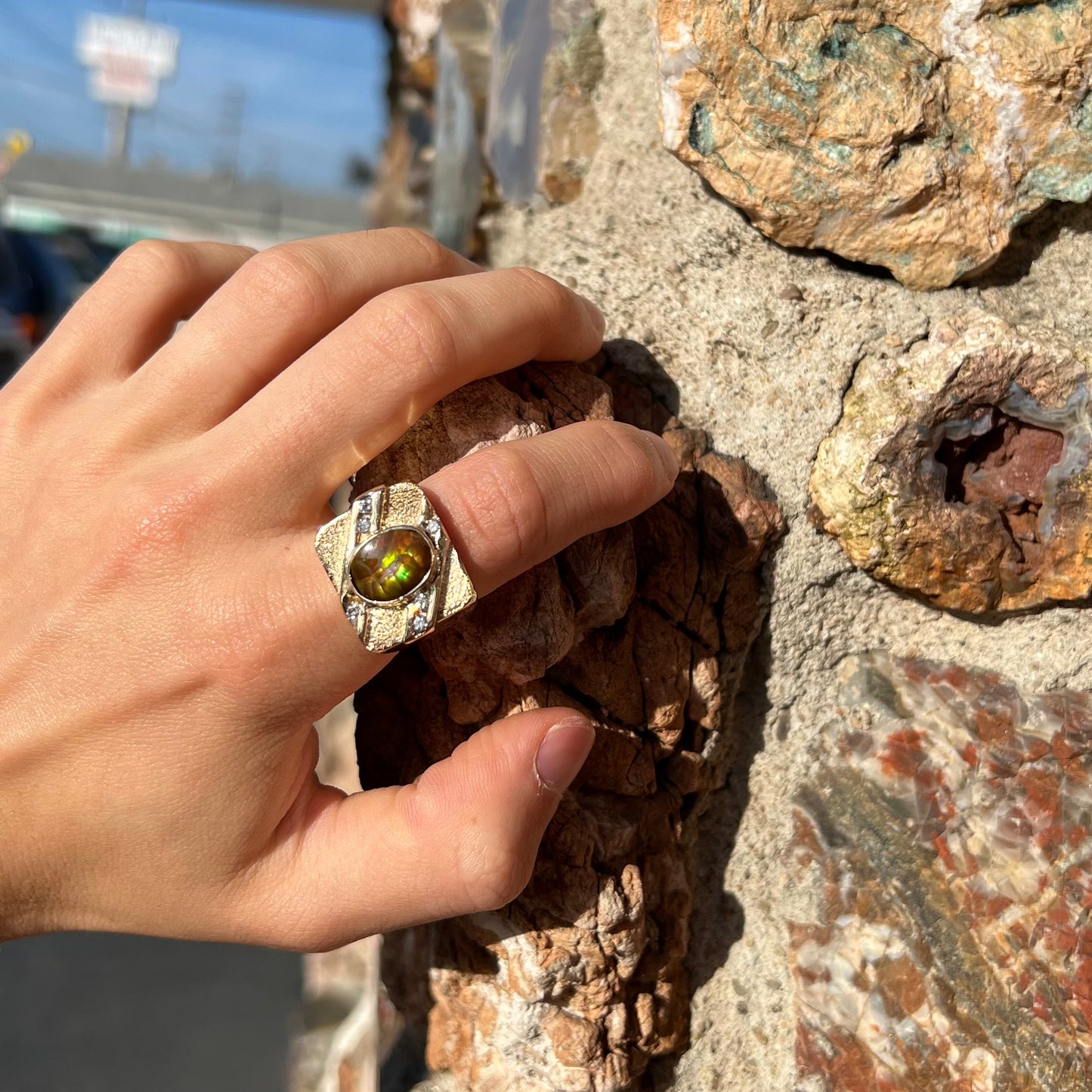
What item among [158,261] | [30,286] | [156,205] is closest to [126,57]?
[156,205]

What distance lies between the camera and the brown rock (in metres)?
0.73

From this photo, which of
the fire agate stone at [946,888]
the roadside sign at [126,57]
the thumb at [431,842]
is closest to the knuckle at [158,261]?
the thumb at [431,842]

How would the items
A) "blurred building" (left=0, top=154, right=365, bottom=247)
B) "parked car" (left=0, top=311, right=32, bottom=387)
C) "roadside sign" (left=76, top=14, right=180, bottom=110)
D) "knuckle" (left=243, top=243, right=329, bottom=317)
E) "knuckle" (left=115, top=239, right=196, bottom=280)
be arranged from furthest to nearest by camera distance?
"roadside sign" (left=76, top=14, right=180, bottom=110) → "blurred building" (left=0, top=154, right=365, bottom=247) → "parked car" (left=0, top=311, right=32, bottom=387) → "knuckle" (left=115, top=239, right=196, bottom=280) → "knuckle" (left=243, top=243, right=329, bottom=317)

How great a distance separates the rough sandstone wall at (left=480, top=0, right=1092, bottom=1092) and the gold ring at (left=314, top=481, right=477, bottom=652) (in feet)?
1.06

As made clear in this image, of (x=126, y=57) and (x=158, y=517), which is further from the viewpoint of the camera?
(x=126, y=57)

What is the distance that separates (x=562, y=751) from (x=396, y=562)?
0.18 meters

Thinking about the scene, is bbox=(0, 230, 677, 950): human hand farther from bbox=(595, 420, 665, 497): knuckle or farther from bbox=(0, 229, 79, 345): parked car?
bbox=(0, 229, 79, 345): parked car

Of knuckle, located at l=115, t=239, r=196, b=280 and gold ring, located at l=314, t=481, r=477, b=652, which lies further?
knuckle, located at l=115, t=239, r=196, b=280

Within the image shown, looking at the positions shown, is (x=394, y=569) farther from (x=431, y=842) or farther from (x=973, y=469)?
(x=973, y=469)

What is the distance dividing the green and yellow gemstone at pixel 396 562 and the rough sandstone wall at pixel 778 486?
33 centimetres

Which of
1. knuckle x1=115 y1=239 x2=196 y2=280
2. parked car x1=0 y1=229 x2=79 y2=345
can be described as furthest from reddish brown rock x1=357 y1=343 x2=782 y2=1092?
parked car x1=0 y1=229 x2=79 y2=345

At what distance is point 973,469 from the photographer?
0.78 m

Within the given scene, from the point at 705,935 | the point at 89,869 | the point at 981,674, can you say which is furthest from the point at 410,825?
the point at 981,674

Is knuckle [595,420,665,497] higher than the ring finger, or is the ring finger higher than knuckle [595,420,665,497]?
knuckle [595,420,665,497]
